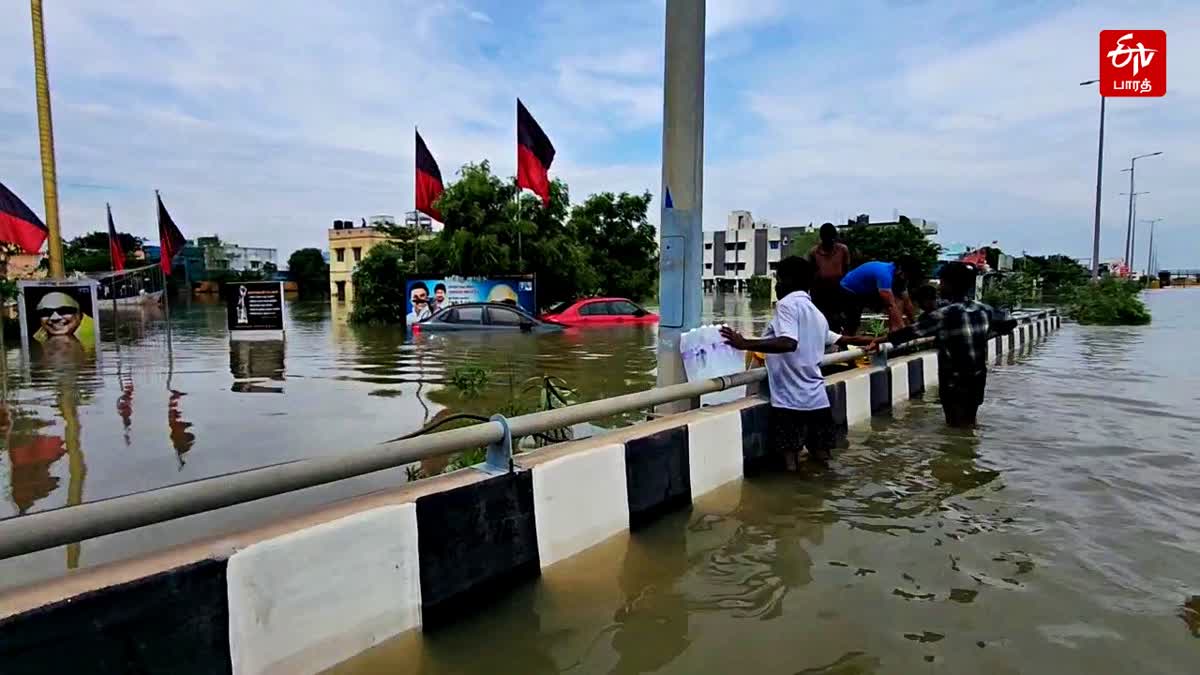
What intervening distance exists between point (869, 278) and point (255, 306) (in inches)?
542

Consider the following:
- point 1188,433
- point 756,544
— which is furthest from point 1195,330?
point 756,544

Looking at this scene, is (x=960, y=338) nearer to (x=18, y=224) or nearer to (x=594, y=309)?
(x=594, y=309)

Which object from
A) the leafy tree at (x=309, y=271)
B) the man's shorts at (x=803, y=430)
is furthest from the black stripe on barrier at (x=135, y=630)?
the leafy tree at (x=309, y=271)

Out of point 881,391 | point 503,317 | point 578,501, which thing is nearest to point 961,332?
point 881,391

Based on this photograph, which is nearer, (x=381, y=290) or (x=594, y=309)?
(x=594, y=309)

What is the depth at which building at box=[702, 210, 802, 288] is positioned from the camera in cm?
8150

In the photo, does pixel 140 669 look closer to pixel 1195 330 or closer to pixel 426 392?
pixel 426 392

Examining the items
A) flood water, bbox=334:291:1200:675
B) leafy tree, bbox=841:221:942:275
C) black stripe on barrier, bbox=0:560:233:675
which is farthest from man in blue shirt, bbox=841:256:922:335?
leafy tree, bbox=841:221:942:275

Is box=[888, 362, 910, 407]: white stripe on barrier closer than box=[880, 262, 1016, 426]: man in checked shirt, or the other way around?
box=[880, 262, 1016, 426]: man in checked shirt

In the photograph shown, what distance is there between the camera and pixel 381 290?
23.6 meters

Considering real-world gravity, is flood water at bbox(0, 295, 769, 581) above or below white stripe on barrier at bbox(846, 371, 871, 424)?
below

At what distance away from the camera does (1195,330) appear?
20.3 metres

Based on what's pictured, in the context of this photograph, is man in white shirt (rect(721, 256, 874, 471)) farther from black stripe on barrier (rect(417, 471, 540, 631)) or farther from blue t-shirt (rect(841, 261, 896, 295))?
blue t-shirt (rect(841, 261, 896, 295))

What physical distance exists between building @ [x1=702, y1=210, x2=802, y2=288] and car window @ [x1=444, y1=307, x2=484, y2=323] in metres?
64.6
